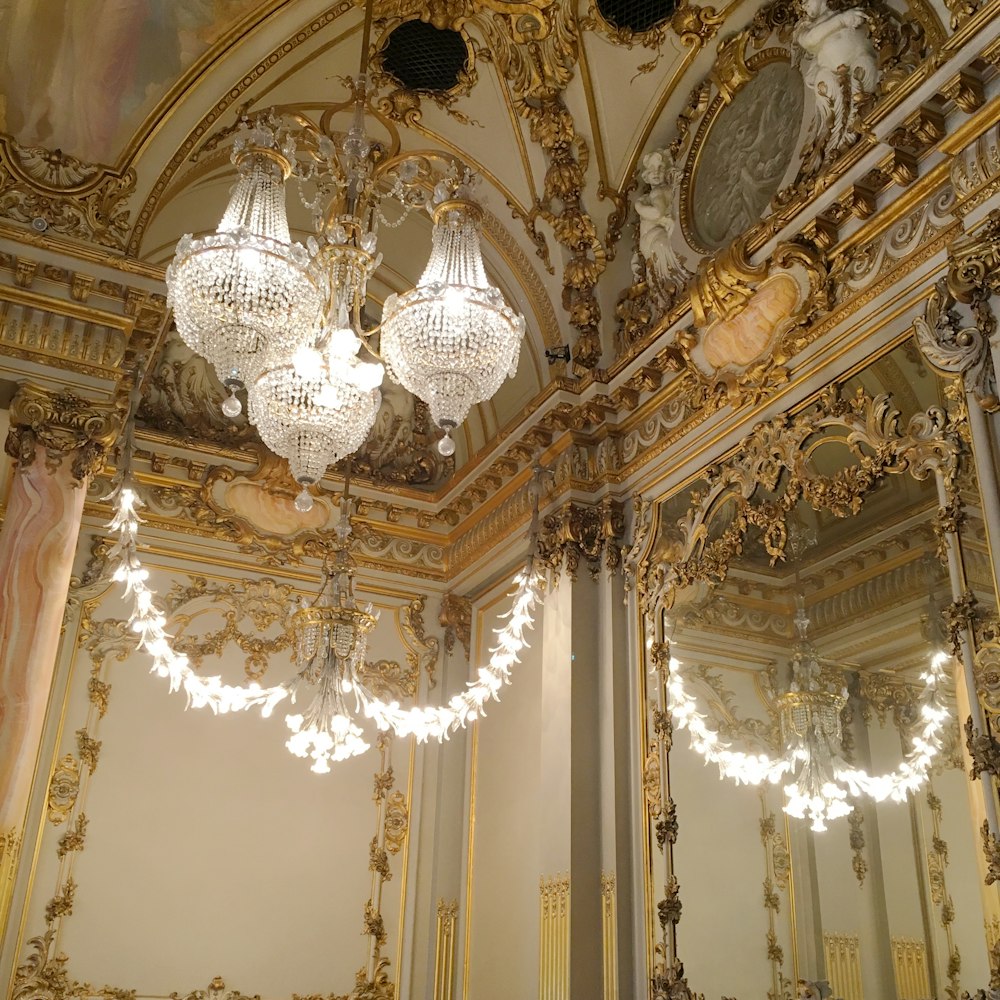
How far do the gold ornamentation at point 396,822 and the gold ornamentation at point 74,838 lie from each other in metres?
1.96

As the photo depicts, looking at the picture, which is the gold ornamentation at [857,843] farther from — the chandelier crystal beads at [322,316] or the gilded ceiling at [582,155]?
the chandelier crystal beads at [322,316]

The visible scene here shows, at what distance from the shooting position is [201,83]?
616 cm

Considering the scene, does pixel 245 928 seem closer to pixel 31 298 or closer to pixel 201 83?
pixel 31 298

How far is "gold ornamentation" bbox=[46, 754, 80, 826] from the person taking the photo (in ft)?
22.0

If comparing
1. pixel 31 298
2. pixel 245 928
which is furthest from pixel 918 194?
pixel 245 928

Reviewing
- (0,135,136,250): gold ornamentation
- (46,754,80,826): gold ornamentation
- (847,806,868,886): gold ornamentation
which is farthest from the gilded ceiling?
(46,754,80,826): gold ornamentation

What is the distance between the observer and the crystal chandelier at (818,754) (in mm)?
4309

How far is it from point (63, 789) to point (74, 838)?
30cm

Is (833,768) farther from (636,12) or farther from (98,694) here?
(98,694)

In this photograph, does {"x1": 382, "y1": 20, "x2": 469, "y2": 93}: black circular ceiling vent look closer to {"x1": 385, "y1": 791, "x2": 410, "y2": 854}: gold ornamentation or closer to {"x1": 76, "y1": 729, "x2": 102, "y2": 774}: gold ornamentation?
{"x1": 76, "y1": 729, "x2": 102, "y2": 774}: gold ornamentation

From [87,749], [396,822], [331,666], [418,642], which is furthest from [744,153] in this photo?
[87,749]

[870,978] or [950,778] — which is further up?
[950,778]

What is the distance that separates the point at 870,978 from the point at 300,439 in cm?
316

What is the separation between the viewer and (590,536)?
21.9 feet
